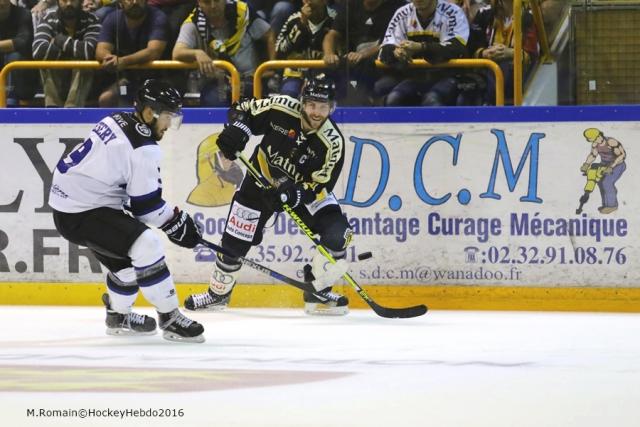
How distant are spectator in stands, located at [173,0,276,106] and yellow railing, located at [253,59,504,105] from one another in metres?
0.10

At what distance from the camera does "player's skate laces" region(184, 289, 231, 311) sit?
695 cm

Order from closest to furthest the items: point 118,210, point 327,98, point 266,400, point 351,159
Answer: point 266,400 < point 118,210 < point 327,98 < point 351,159

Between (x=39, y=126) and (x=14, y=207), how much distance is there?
480 mm

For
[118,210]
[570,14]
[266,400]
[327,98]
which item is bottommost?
[266,400]

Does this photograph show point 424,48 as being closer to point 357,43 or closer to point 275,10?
point 357,43

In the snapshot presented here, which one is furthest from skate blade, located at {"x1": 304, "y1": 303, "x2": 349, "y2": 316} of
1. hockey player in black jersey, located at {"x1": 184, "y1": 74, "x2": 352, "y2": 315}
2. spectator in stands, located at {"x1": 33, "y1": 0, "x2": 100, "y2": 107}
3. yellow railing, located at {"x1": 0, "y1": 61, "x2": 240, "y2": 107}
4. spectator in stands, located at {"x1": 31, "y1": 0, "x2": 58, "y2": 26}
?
spectator in stands, located at {"x1": 31, "y1": 0, "x2": 58, "y2": 26}

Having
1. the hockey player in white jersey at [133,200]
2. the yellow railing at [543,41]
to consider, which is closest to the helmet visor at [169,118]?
the hockey player in white jersey at [133,200]

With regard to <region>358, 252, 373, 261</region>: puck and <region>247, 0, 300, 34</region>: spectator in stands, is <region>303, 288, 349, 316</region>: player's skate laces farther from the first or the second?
<region>247, 0, 300, 34</region>: spectator in stands

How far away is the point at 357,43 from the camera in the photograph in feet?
23.7

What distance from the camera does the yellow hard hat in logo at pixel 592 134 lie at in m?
7.00

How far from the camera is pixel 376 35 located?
722cm

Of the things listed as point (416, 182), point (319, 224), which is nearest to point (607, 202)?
point (416, 182)

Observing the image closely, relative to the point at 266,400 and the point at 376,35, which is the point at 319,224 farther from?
the point at 266,400

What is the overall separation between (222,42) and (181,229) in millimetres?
1864
